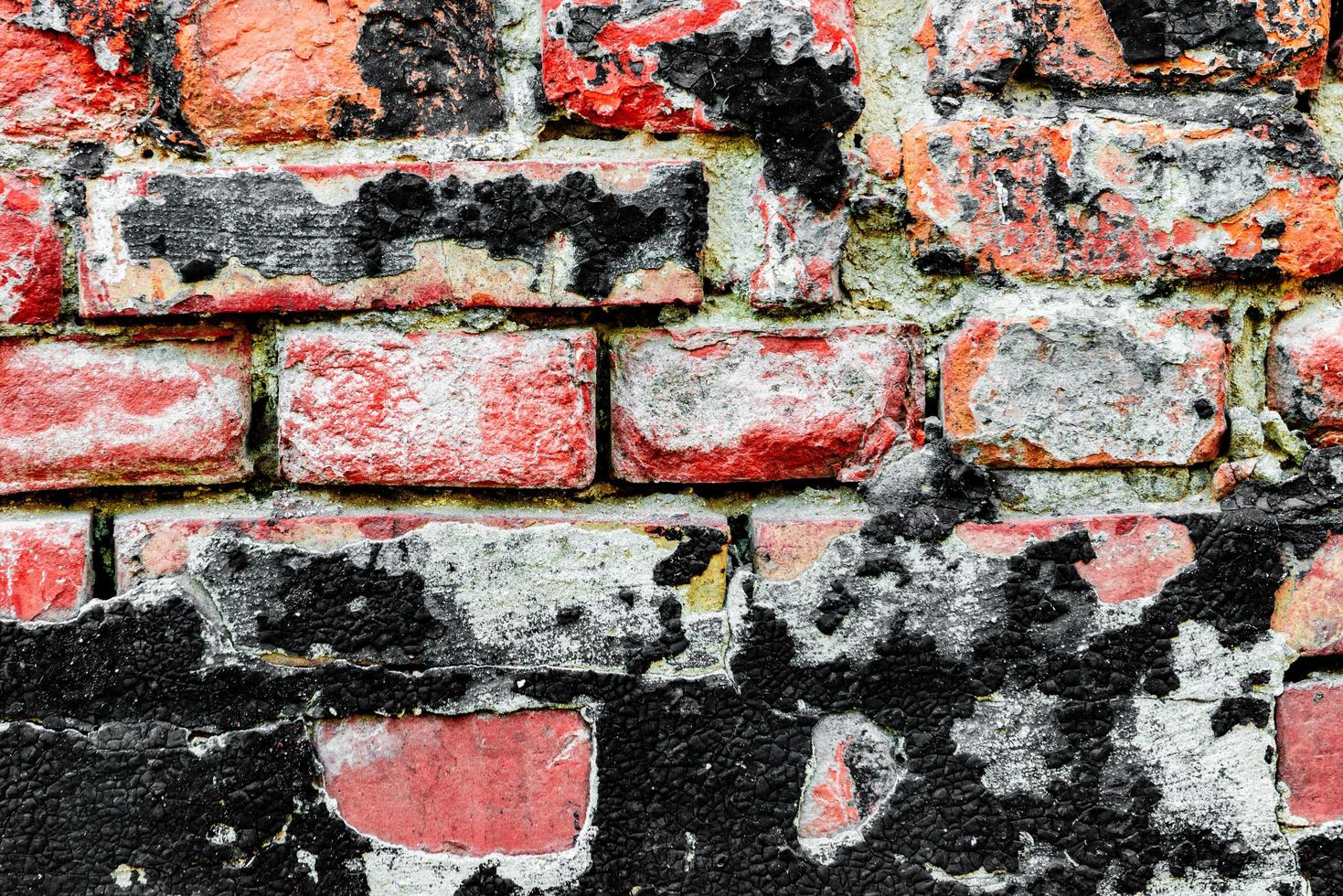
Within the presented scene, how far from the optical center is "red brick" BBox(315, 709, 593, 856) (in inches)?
26.5

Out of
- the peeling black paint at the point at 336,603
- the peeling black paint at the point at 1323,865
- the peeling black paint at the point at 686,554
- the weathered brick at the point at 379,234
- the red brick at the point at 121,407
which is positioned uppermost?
the weathered brick at the point at 379,234

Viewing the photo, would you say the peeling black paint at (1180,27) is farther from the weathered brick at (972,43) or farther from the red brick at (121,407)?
the red brick at (121,407)

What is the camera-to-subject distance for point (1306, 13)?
0.65 m

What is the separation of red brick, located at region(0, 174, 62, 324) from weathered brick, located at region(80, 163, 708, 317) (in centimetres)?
4

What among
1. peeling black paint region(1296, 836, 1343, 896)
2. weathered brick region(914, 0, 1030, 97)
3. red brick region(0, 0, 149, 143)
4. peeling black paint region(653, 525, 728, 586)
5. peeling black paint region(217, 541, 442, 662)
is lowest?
peeling black paint region(1296, 836, 1343, 896)

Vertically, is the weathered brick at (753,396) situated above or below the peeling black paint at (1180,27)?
below

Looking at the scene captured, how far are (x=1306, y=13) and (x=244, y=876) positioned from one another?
95 centimetres

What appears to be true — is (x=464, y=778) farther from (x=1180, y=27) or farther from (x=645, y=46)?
(x=1180, y=27)

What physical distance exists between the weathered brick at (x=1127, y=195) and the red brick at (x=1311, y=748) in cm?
30

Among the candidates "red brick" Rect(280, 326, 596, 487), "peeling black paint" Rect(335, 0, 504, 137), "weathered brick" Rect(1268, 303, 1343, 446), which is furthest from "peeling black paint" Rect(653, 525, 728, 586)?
"weathered brick" Rect(1268, 303, 1343, 446)

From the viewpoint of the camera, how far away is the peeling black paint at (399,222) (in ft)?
2.08

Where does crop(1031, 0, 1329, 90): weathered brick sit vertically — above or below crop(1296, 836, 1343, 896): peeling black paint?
above

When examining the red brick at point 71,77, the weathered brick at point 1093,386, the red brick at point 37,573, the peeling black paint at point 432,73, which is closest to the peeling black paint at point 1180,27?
the weathered brick at point 1093,386

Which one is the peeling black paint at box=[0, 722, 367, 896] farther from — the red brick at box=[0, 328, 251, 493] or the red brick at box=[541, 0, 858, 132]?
the red brick at box=[541, 0, 858, 132]
